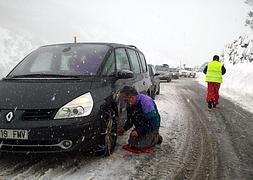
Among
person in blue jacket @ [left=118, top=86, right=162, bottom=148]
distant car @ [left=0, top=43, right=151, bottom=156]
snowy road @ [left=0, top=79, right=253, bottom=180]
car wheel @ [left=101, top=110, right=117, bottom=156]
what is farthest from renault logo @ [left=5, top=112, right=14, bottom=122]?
person in blue jacket @ [left=118, top=86, right=162, bottom=148]

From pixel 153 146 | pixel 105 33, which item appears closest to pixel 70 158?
pixel 153 146

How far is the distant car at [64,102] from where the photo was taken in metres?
4.15

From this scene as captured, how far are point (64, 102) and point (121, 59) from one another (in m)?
2.06

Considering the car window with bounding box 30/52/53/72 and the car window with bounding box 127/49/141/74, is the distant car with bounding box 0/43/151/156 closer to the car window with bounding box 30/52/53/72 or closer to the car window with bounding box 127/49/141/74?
the car window with bounding box 30/52/53/72

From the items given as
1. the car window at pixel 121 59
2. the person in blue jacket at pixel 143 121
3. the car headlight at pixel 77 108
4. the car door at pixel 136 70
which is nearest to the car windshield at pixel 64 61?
the car window at pixel 121 59

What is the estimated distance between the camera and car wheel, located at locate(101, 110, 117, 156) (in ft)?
15.4

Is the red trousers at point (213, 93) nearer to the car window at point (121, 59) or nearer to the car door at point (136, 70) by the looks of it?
the car door at point (136, 70)

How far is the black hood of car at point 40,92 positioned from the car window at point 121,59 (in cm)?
114

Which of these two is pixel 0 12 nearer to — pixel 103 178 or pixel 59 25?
pixel 59 25

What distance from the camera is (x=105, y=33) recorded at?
7888 cm

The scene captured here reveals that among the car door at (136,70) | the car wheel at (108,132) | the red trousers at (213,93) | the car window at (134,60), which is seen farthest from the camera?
the red trousers at (213,93)

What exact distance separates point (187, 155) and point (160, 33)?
10894cm

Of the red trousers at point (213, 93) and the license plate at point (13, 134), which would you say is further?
the red trousers at point (213, 93)

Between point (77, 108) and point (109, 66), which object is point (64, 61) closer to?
point (109, 66)
